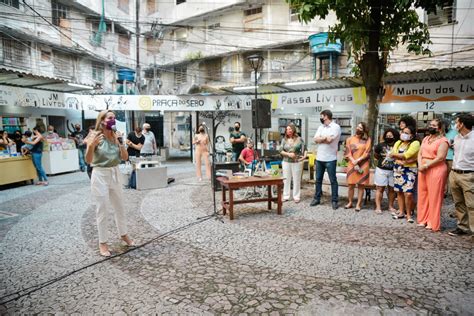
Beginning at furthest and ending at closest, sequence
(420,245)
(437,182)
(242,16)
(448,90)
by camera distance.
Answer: (242,16)
(448,90)
(437,182)
(420,245)

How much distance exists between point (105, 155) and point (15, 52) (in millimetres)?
16070

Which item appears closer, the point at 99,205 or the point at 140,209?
the point at 99,205

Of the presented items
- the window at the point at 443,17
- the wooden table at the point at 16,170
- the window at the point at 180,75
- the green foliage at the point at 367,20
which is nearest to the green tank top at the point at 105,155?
the green foliage at the point at 367,20

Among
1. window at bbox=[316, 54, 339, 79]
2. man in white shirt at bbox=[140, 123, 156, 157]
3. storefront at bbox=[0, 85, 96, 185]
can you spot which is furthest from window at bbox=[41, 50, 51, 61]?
window at bbox=[316, 54, 339, 79]

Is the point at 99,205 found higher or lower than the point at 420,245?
higher

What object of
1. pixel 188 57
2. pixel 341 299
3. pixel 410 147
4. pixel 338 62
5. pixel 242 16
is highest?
pixel 242 16

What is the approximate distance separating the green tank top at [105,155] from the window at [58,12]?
18.3 meters

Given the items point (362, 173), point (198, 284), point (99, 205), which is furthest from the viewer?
point (362, 173)

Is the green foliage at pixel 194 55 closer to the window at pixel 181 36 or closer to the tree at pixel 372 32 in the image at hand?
the window at pixel 181 36

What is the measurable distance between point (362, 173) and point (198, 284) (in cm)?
436

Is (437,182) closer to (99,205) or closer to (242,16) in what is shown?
(99,205)

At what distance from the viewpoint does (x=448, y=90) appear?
364 inches

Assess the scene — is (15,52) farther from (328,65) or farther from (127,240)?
(127,240)

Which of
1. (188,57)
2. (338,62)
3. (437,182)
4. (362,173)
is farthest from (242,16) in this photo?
(437,182)
